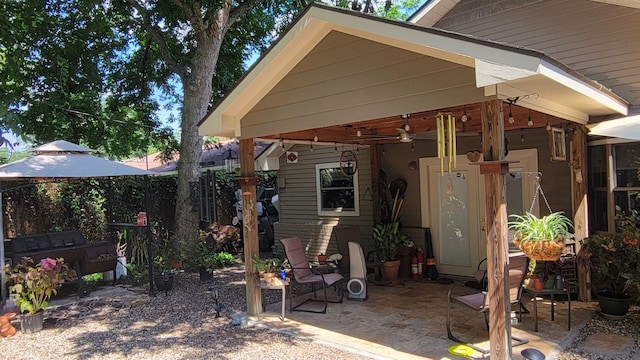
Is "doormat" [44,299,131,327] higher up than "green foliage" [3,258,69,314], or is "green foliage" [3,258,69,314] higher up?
"green foliage" [3,258,69,314]

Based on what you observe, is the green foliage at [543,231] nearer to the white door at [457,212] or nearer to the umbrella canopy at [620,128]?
the umbrella canopy at [620,128]

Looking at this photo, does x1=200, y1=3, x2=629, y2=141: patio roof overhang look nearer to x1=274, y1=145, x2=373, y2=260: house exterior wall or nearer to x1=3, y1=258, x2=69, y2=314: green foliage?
x1=3, y1=258, x2=69, y2=314: green foliage

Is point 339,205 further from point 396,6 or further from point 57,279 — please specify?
point 396,6

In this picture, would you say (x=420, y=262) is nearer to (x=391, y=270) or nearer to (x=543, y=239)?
(x=391, y=270)

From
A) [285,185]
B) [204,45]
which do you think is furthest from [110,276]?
[204,45]

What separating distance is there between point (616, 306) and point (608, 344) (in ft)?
2.86

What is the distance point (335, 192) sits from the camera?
953 centimetres

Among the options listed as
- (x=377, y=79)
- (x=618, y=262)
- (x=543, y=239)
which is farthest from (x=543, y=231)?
(x=377, y=79)

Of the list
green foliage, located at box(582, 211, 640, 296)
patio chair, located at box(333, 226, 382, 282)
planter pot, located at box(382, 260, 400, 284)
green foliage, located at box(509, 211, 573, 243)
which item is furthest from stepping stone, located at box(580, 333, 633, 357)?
patio chair, located at box(333, 226, 382, 282)

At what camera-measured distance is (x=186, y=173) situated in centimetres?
921

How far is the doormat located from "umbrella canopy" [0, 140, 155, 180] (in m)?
1.97

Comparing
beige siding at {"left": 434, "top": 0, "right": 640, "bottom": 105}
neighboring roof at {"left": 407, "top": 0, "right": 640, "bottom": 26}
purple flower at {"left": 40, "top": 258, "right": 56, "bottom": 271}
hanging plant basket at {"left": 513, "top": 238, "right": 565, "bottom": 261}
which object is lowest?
purple flower at {"left": 40, "top": 258, "right": 56, "bottom": 271}

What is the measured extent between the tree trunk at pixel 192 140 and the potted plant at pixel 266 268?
3.86 m

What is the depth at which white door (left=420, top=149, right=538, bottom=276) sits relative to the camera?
7.45m
